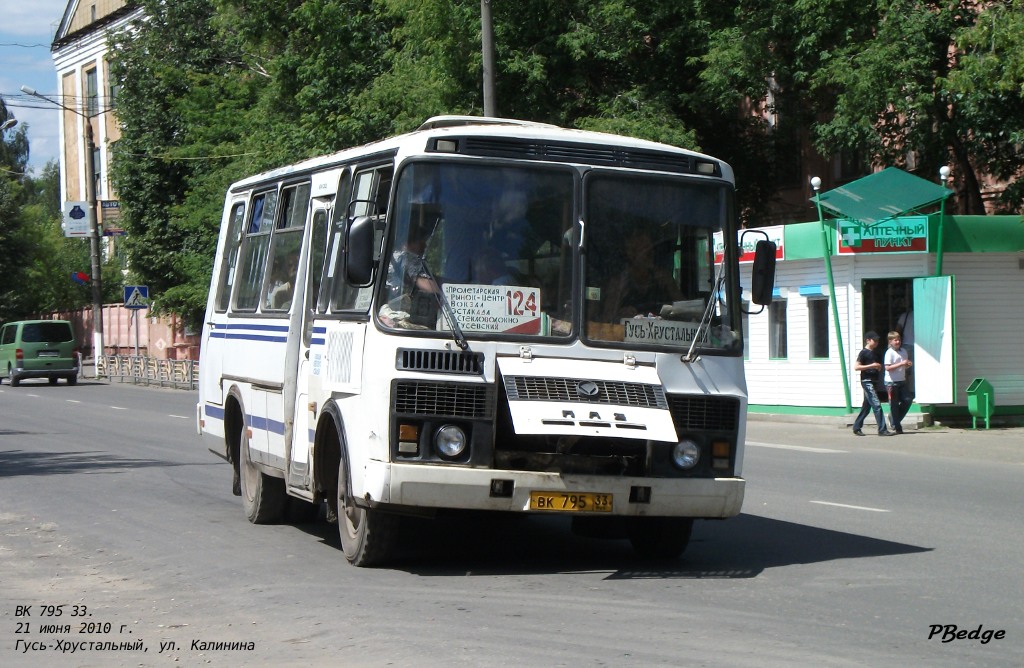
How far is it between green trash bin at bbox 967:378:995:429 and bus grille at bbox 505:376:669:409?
16.7 m

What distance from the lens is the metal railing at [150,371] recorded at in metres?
41.6

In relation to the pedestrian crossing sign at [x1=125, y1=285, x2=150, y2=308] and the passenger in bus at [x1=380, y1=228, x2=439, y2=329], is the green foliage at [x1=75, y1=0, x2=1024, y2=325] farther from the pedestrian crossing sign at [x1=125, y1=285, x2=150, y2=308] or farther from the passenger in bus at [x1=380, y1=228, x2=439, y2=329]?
the passenger in bus at [x1=380, y1=228, x2=439, y2=329]

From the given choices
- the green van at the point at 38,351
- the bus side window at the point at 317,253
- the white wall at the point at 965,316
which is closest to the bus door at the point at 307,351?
the bus side window at the point at 317,253

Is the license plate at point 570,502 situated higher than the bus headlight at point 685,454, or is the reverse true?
the bus headlight at point 685,454

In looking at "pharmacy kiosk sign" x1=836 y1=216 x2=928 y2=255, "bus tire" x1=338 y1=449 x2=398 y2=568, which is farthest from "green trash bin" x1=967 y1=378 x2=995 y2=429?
"bus tire" x1=338 y1=449 x2=398 y2=568

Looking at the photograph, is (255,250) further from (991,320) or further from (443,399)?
(991,320)

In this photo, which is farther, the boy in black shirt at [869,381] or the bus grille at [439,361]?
the boy in black shirt at [869,381]

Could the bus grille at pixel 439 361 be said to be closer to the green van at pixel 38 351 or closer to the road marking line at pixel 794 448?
the road marking line at pixel 794 448

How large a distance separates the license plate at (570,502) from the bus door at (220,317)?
4680mm

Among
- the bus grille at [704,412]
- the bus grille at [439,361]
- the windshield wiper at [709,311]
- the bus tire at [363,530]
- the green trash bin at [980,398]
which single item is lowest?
the green trash bin at [980,398]

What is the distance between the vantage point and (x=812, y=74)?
94.5 ft

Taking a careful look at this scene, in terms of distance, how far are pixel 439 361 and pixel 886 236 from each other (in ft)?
60.3

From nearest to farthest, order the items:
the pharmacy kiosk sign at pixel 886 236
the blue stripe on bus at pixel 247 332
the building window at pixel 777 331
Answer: the blue stripe on bus at pixel 247 332, the pharmacy kiosk sign at pixel 886 236, the building window at pixel 777 331

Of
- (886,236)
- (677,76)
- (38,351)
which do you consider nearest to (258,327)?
(886,236)
